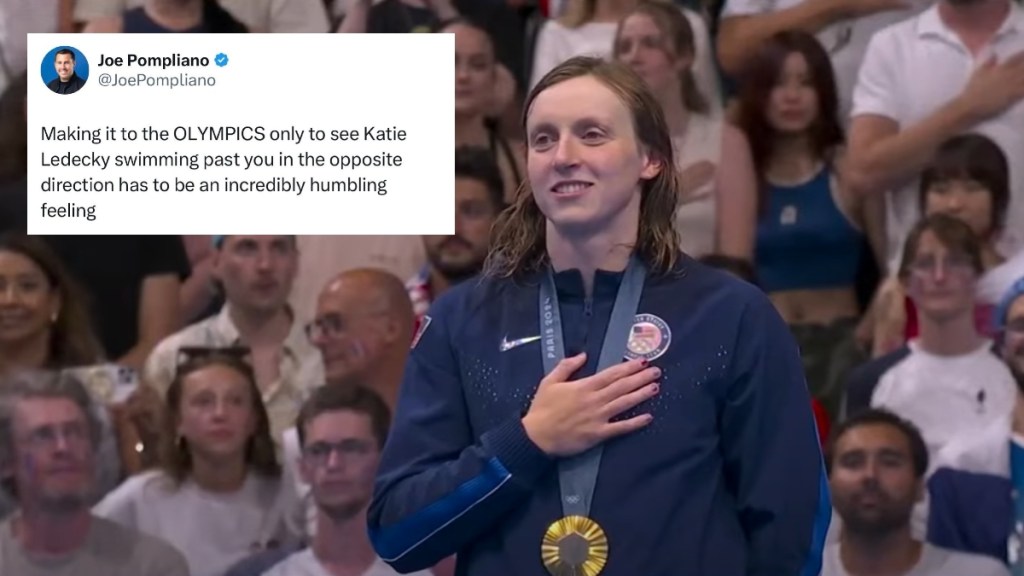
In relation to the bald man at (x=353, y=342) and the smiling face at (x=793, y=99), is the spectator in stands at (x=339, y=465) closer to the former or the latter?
the bald man at (x=353, y=342)

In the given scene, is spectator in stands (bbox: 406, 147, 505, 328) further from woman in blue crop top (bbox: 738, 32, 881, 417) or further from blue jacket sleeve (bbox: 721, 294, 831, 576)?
blue jacket sleeve (bbox: 721, 294, 831, 576)

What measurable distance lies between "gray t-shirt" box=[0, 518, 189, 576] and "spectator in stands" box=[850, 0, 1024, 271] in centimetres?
150

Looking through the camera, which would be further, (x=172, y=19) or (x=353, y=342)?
(x=353, y=342)

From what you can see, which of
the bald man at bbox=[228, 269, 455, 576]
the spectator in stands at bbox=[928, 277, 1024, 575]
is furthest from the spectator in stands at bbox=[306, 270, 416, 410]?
the spectator in stands at bbox=[928, 277, 1024, 575]

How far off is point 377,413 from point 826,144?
1.01 metres

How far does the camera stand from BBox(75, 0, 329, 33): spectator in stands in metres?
2.95

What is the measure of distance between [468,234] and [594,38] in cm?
45

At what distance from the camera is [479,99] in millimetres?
2998

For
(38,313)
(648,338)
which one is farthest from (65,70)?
(648,338)

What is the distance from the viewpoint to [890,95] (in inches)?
117
